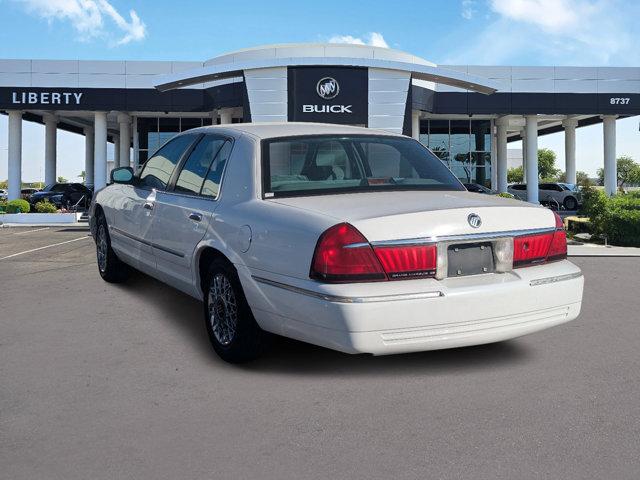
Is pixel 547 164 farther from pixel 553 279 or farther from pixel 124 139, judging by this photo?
pixel 553 279

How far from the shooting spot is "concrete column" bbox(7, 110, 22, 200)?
3294 cm

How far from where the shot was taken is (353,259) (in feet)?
12.7

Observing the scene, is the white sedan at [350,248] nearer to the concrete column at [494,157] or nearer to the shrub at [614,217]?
the shrub at [614,217]

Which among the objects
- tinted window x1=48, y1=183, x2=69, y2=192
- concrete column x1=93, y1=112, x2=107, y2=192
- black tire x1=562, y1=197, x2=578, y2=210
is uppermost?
concrete column x1=93, y1=112, x2=107, y2=192

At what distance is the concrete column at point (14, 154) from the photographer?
32938 millimetres

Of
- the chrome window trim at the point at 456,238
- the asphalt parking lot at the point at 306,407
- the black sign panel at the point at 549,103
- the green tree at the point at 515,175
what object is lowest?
the asphalt parking lot at the point at 306,407

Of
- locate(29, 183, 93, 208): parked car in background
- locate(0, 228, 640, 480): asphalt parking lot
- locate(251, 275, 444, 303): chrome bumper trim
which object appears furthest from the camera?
locate(29, 183, 93, 208): parked car in background

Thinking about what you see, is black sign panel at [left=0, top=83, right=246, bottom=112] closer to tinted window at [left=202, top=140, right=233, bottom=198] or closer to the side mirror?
the side mirror

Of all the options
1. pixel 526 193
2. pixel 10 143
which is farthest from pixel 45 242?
pixel 526 193

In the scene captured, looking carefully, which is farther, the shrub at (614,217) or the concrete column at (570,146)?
the concrete column at (570,146)

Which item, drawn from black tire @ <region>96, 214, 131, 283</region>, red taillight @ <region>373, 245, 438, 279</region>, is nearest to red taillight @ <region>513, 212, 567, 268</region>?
red taillight @ <region>373, 245, 438, 279</region>

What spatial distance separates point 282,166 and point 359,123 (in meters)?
20.2

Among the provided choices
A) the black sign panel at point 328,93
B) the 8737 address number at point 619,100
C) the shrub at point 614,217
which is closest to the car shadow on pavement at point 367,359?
the shrub at point 614,217

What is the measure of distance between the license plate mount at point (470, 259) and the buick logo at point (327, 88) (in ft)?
67.4
